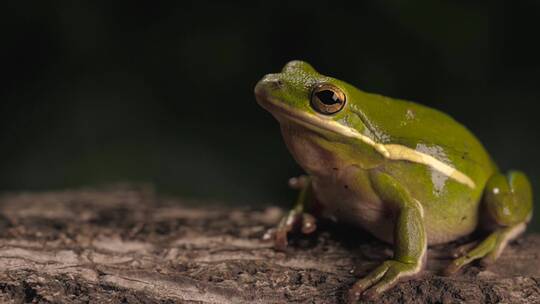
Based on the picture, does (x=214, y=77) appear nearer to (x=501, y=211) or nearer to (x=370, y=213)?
(x=370, y=213)

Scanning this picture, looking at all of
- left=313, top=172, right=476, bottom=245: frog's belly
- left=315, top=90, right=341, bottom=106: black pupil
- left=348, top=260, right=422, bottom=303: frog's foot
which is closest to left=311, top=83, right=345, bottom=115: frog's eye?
left=315, top=90, right=341, bottom=106: black pupil

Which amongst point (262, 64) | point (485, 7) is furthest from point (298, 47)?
point (485, 7)

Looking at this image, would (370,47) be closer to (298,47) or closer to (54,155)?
(298,47)

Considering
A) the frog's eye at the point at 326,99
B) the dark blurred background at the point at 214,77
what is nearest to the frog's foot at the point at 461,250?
the frog's eye at the point at 326,99

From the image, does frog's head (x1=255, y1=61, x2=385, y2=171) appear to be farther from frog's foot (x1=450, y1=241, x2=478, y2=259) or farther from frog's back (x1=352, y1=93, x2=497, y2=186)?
frog's foot (x1=450, y1=241, x2=478, y2=259)

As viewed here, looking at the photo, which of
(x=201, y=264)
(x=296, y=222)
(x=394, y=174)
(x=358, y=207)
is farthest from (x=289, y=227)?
(x=394, y=174)

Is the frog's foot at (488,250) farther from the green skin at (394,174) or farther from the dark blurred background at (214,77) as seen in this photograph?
the dark blurred background at (214,77)
